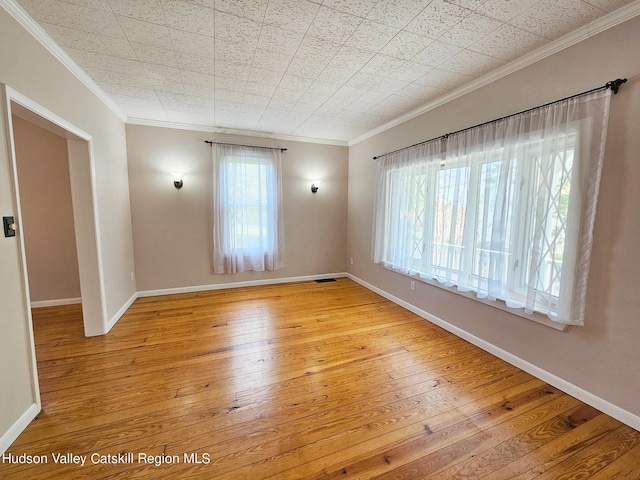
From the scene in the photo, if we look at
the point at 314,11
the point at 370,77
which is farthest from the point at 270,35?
the point at 370,77

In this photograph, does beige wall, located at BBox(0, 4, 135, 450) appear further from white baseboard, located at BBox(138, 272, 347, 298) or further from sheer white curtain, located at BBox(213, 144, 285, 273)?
sheer white curtain, located at BBox(213, 144, 285, 273)

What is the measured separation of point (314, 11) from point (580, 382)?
3.20 metres

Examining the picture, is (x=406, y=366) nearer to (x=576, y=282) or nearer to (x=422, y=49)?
(x=576, y=282)

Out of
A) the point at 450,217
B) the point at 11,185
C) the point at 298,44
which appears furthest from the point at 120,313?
the point at 450,217

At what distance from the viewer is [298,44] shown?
2049mm

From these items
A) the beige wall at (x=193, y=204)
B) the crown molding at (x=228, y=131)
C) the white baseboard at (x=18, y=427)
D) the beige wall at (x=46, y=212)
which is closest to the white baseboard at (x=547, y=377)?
the beige wall at (x=193, y=204)

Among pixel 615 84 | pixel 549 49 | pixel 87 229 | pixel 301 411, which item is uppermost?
pixel 549 49

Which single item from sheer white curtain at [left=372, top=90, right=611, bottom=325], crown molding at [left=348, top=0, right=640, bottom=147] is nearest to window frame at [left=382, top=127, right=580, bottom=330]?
sheer white curtain at [left=372, top=90, right=611, bottom=325]

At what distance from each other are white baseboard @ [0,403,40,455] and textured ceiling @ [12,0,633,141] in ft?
8.45

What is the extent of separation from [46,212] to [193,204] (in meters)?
1.79

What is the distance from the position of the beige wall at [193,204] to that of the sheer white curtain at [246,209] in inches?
7.0

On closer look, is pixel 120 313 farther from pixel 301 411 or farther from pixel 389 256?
pixel 389 256

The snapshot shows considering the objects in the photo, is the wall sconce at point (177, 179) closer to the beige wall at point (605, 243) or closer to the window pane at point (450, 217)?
the window pane at point (450, 217)

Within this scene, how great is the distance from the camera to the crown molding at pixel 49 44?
1.65m
